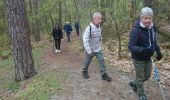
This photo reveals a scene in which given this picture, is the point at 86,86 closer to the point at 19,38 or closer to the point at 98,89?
the point at 98,89

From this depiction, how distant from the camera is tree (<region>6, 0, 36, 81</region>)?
34.6 ft

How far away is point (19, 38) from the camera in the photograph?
1072 centimetres

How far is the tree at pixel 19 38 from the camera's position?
10.5 metres

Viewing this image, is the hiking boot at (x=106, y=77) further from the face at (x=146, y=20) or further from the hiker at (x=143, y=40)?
the face at (x=146, y=20)

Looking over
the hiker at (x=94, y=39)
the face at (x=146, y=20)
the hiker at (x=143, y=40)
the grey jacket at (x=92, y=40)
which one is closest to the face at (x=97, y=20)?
the hiker at (x=94, y=39)

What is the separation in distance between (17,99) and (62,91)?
1.44 m

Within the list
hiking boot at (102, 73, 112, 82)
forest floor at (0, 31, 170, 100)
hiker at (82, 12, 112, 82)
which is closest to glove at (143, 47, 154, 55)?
forest floor at (0, 31, 170, 100)

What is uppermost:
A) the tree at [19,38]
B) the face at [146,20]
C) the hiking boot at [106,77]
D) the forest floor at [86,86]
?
the face at [146,20]

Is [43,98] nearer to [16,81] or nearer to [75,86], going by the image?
[75,86]

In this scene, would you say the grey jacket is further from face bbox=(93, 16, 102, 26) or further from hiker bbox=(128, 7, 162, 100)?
hiker bbox=(128, 7, 162, 100)

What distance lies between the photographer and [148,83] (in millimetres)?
9000

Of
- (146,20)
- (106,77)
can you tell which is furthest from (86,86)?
(146,20)

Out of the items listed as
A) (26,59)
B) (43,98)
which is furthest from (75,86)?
(26,59)

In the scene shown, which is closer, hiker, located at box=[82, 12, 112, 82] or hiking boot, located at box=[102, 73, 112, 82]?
hiker, located at box=[82, 12, 112, 82]
